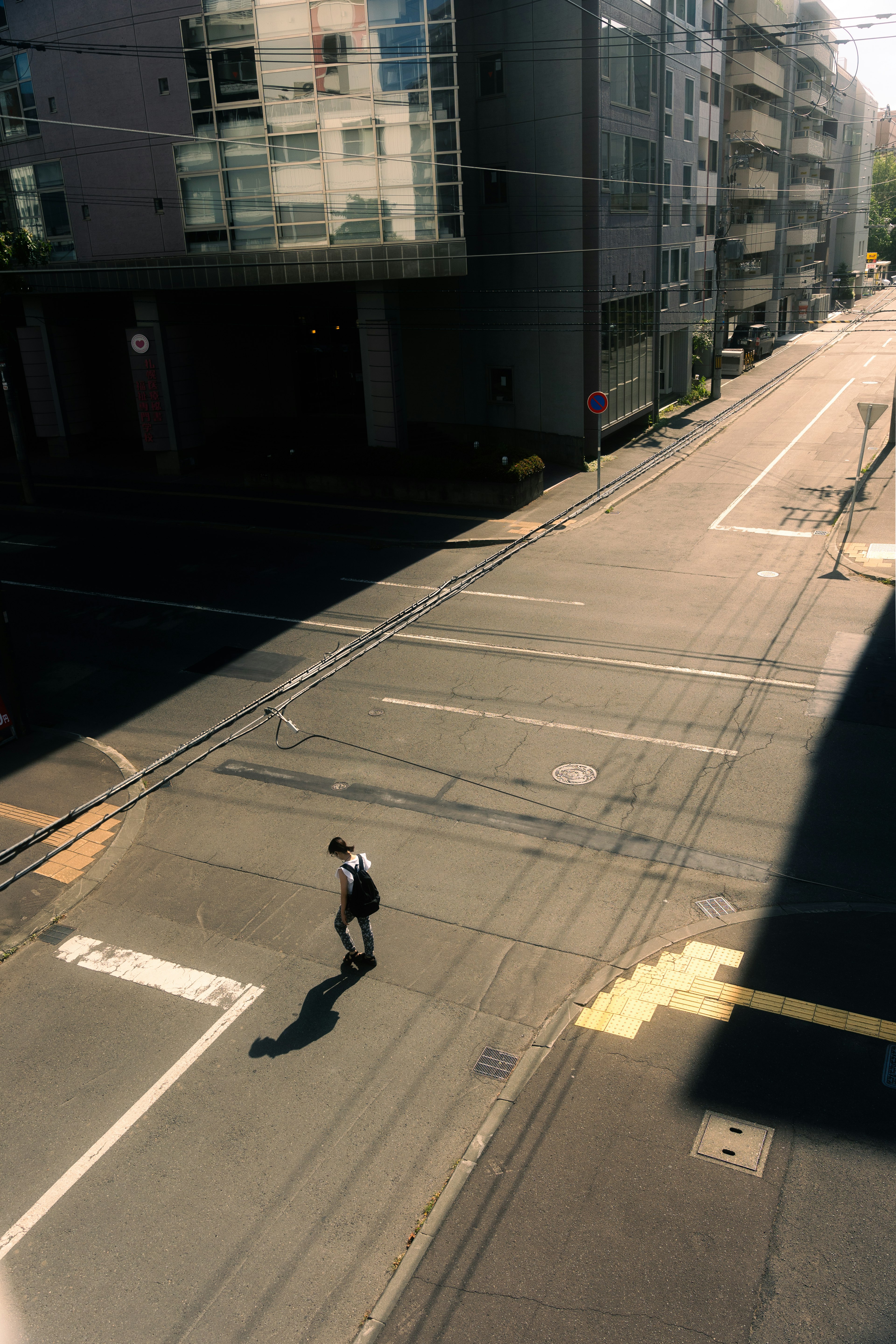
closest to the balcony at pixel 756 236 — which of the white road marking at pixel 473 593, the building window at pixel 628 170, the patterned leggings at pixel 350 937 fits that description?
the building window at pixel 628 170

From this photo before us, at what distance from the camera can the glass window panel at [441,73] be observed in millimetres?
26766

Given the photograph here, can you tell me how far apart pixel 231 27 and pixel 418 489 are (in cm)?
1439

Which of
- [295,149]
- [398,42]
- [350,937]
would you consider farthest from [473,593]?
[398,42]

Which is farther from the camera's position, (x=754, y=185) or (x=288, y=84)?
(x=754, y=185)

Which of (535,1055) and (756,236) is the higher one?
(756,236)

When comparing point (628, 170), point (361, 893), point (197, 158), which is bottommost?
point (361, 893)

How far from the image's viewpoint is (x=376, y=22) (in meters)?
26.0

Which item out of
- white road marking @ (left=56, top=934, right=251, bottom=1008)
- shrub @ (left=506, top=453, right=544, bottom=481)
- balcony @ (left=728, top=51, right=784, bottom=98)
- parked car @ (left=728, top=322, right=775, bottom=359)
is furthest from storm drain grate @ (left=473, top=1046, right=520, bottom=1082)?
balcony @ (left=728, top=51, right=784, bottom=98)

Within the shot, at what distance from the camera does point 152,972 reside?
1009 centimetres

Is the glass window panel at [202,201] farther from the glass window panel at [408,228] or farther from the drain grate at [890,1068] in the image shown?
the drain grate at [890,1068]

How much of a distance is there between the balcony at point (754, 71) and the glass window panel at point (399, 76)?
119ft

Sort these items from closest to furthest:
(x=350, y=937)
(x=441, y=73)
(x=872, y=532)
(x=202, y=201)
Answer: (x=350, y=937) < (x=872, y=532) < (x=441, y=73) < (x=202, y=201)

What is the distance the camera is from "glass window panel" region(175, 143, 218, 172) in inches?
1168

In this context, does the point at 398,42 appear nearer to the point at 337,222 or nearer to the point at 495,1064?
the point at 337,222
